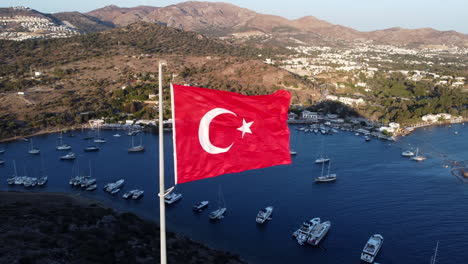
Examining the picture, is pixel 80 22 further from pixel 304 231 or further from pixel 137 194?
pixel 304 231

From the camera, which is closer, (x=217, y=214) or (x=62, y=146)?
(x=217, y=214)

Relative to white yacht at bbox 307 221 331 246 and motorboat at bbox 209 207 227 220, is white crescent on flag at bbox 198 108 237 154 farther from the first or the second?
motorboat at bbox 209 207 227 220

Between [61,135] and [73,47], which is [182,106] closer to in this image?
[61,135]

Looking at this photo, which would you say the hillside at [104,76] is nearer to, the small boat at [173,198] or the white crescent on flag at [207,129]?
the small boat at [173,198]

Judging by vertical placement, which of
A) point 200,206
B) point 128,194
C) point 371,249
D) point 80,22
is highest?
point 80,22

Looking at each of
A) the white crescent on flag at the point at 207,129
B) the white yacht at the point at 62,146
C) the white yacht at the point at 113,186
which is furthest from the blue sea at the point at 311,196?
the white crescent on flag at the point at 207,129

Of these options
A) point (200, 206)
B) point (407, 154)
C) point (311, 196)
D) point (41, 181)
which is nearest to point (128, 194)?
point (200, 206)
